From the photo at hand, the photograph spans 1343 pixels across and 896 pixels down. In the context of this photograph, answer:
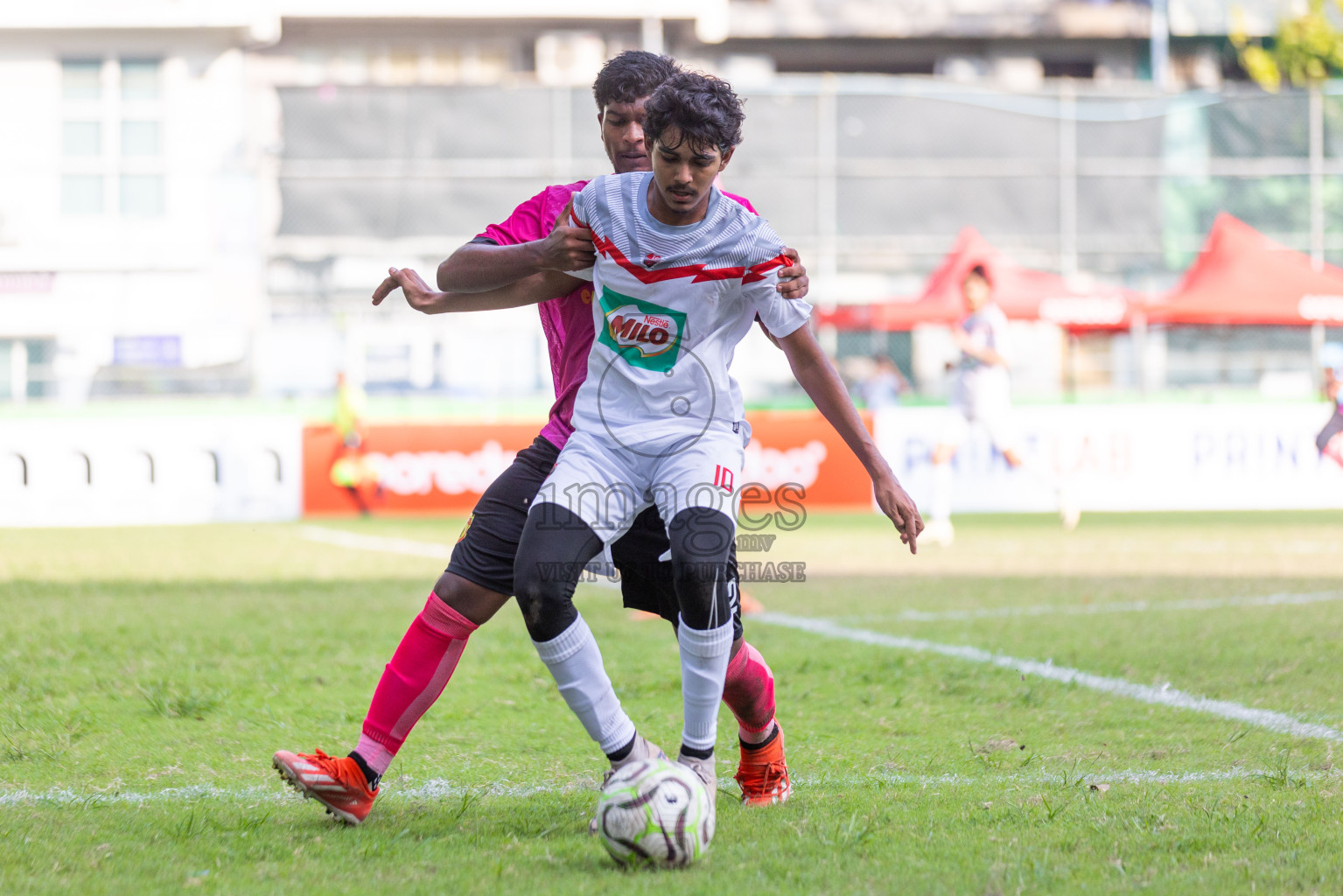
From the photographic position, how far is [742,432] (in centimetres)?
367

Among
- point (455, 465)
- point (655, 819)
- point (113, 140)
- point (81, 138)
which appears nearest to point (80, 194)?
point (81, 138)

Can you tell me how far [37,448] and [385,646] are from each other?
33.8ft

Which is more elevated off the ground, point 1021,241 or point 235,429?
point 1021,241

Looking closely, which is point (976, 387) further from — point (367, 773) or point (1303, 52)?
point (1303, 52)

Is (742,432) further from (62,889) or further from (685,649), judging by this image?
(62,889)

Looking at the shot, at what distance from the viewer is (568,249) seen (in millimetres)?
3477

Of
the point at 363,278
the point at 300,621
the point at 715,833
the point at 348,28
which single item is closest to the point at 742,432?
the point at 715,833

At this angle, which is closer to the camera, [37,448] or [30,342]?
[37,448]

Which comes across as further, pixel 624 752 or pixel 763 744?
pixel 763 744

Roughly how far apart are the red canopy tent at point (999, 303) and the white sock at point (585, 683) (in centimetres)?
1483

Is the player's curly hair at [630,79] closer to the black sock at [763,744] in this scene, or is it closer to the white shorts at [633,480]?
the white shorts at [633,480]

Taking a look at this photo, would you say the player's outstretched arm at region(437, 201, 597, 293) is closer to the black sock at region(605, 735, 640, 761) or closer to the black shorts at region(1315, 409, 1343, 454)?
the black sock at region(605, 735, 640, 761)

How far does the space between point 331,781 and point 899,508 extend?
1.50m

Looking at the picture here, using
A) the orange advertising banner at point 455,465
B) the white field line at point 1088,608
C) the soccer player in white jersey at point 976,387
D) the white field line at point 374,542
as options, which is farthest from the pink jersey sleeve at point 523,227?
the orange advertising banner at point 455,465
